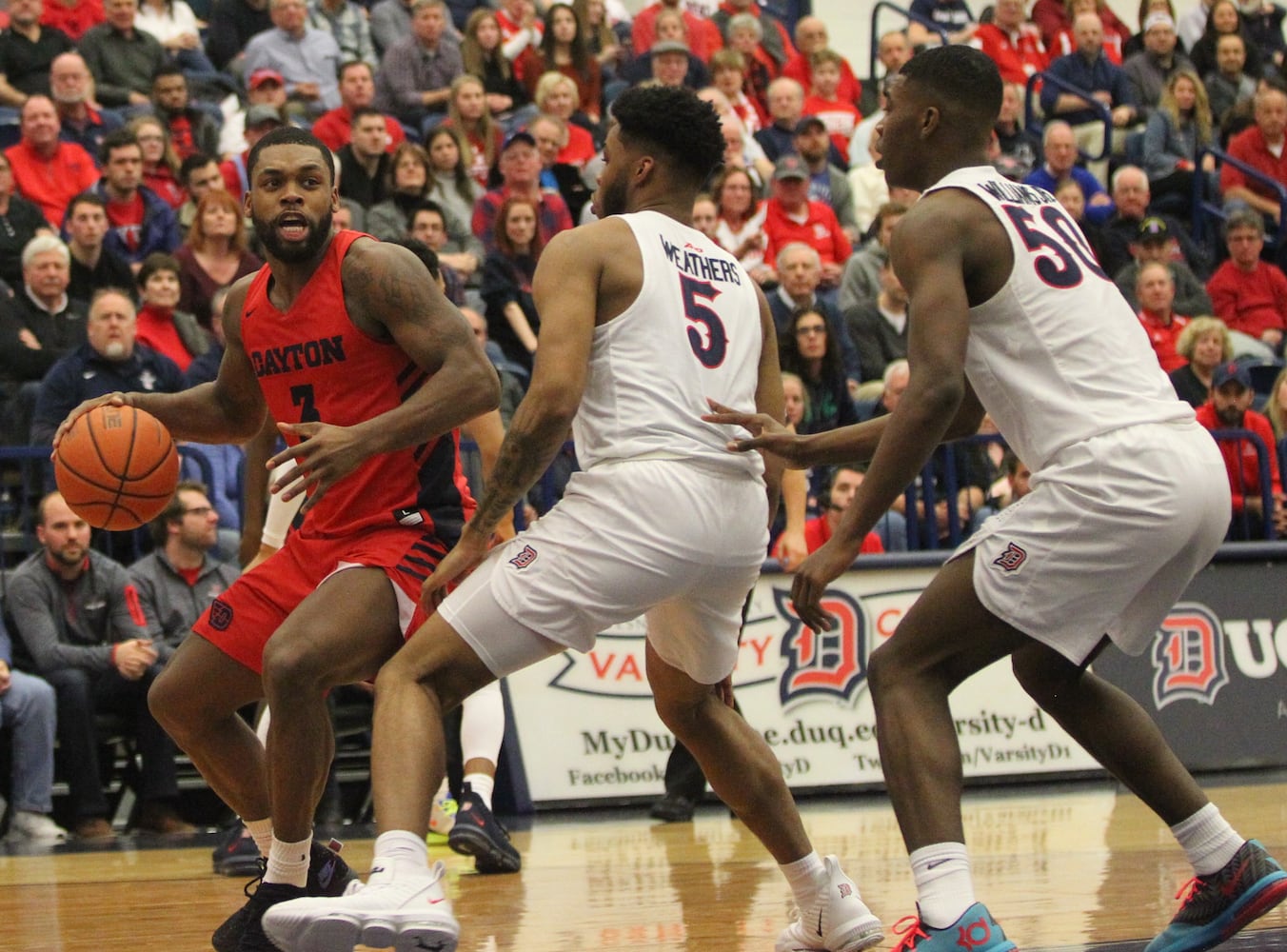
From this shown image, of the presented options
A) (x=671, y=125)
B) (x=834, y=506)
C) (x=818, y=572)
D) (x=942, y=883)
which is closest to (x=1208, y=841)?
(x=942, y=883)

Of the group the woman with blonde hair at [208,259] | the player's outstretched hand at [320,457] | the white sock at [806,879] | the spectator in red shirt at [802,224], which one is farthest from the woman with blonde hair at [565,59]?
the white sock at [806,879]

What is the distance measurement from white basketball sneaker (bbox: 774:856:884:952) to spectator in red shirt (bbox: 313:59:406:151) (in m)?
9.25

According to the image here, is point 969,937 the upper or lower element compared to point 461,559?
lower

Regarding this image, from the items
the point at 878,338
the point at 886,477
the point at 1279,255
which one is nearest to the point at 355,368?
the point at 886,477

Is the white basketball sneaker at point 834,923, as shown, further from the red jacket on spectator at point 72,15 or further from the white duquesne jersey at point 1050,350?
the red jacket on spectator at point 72,15

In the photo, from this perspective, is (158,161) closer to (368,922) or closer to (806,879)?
(806,879)

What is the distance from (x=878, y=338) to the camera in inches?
500

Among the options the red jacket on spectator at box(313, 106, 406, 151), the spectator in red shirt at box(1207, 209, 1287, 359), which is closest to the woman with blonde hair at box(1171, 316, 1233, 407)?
the spectator in red shirt at box(1207, 209, 1287, 359)

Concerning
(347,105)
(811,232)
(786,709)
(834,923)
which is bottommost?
(786,709)

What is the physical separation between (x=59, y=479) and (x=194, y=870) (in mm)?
2729

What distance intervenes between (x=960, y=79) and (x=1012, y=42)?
551 inches

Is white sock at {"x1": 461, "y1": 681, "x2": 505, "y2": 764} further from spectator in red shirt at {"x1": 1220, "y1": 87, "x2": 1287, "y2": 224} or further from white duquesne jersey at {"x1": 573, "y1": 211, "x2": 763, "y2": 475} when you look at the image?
spectator in red shirt at {"x1": 1220, "y1": 87, "x2": 1287, "y2": 224}

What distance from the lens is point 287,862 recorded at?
5.27m

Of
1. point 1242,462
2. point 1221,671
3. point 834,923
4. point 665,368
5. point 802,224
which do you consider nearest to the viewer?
point 665,368
